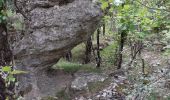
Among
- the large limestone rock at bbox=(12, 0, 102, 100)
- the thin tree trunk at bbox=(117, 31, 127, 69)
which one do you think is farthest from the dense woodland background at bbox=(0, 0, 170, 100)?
the large limestone rock at bbox=(12, 0, 102, 100)

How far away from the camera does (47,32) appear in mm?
7992

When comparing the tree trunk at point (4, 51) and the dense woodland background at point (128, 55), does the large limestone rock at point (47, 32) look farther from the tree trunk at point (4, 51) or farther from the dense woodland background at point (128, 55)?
the tree trunk at point (4, 51)

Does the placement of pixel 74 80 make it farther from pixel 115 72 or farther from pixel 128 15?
pixel 128 15

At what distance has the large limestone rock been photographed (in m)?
7.91

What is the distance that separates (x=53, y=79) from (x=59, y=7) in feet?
6.95

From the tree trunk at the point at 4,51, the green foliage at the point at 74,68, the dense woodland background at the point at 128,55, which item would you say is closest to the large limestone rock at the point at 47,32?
the dense woodland background at the point at 128,55

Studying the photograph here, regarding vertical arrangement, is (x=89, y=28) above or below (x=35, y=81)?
above

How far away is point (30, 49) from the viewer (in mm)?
7934

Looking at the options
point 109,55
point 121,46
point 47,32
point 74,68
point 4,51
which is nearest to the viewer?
point 4,51

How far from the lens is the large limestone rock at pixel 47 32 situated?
26.0ft

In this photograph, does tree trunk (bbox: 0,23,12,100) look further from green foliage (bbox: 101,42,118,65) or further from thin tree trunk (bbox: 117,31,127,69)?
green foliage (bbox: 101,42,118,65)

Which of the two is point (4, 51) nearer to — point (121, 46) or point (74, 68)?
point (74, 68)

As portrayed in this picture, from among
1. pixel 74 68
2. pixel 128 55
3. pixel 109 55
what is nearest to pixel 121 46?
pixel 109 55

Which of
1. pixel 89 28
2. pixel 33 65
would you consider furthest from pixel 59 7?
pixel 33 65
